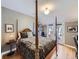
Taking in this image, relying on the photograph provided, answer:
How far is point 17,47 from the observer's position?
202 cm

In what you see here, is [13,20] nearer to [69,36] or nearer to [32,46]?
[32,46]

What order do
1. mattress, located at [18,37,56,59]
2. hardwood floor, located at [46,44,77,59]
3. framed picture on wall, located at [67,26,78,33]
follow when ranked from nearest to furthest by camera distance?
1. framed picture on wall, located at [67,26,78,33]
2. hardwood floor, located at [46,44,77,59]
3. mattress, located at [18,37,56,59]

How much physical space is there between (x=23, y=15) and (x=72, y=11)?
99cm

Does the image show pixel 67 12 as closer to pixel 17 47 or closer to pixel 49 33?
pixel 49 33

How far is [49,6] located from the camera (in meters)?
1.93

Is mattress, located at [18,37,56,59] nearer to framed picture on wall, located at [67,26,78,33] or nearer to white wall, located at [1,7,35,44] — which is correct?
white wall, located at [1,7,35,44]

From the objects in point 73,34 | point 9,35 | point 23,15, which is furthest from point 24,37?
point 73,34

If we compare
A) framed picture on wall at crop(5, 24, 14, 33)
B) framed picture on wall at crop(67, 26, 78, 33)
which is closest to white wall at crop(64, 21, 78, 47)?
framed picture on wall at crop(67, 26, 78, 33)

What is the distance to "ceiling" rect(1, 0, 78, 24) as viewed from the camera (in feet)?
5.96

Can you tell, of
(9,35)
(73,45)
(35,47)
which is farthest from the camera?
(9,35)

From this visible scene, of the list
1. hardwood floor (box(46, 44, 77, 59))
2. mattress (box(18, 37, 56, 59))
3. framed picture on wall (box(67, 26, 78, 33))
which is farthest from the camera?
mattress (box(18, 37, 56, 59))

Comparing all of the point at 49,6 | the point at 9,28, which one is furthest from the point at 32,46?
the point at 49,6

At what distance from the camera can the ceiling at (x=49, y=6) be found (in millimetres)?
1816

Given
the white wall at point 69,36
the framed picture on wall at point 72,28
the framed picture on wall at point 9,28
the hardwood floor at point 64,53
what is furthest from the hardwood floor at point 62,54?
the framed picture on wall at point 9,28
